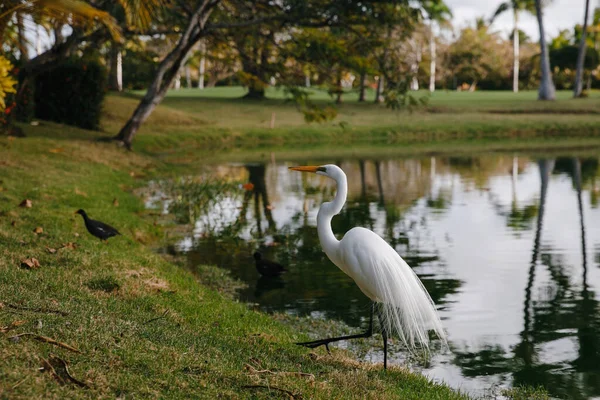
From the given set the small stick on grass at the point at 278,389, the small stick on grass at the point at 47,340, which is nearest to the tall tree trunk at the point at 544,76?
the small stick on grass at the point at 278,389

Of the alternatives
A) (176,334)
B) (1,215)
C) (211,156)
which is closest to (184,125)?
(211,156)

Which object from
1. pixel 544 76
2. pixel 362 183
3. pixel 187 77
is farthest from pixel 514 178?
pixel 187 77

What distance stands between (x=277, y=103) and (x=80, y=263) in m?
44.3

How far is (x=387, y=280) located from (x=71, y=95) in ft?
86.5

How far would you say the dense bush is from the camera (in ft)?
99.3

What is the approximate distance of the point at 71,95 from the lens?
100 feet

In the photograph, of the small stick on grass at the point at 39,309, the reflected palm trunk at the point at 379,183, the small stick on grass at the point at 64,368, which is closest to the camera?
the small stick on grass at the point at 64,368

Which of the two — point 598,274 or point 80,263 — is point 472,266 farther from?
point 80,263

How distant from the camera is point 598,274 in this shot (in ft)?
38.3

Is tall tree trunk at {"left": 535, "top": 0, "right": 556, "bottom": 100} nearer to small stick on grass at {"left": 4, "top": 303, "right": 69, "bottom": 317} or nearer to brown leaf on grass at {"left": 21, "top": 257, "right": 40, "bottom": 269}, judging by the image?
brown leaf on grass at {"left": 21, "top": 257, "right": 40, "bottom": 269}

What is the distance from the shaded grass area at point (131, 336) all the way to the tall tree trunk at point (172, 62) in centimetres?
1265

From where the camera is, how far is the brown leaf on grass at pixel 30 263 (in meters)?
8.41

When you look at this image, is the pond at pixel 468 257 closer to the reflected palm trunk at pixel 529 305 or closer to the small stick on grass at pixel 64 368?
the reflected palm trunk at pixel 529 305

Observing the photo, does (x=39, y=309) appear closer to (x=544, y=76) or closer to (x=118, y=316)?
(x=118, y=316)
